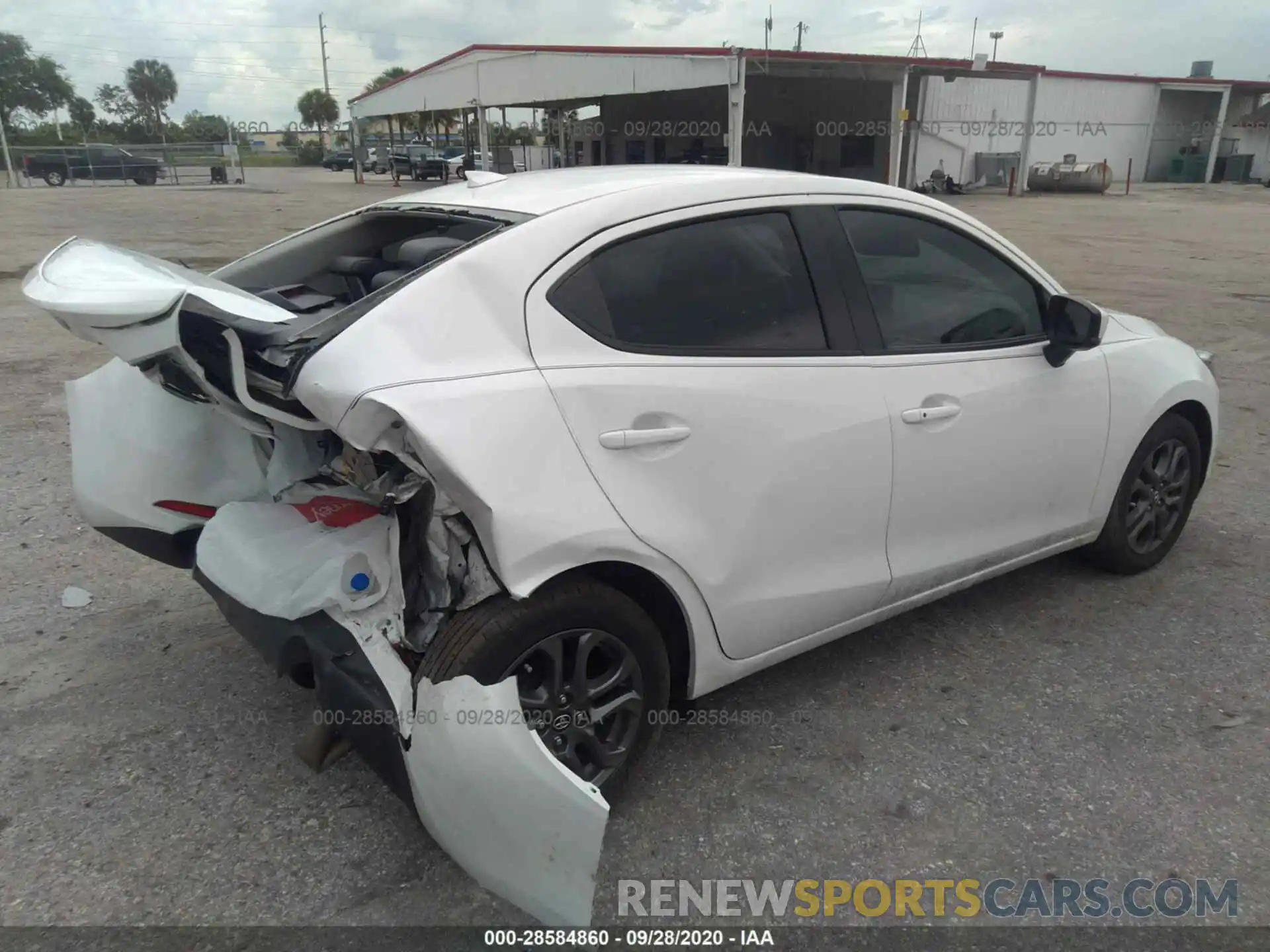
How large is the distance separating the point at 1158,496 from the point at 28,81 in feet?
296

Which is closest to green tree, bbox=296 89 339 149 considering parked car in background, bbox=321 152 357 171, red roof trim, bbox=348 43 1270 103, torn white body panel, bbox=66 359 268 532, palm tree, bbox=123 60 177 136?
palm tree, bbox=123 60 177 136

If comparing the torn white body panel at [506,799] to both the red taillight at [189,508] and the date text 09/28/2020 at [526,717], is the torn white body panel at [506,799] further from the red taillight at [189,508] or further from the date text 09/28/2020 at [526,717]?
the red taillight at [189,508]

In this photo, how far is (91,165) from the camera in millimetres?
38344

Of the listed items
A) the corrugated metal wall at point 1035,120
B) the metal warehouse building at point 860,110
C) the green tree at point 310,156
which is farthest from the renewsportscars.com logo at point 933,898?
the green tree at point 310,156

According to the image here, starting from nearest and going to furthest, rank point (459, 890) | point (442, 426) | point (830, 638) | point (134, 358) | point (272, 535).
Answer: point (442, 426) → point (134, 358) → point (459, 890) → point (272, 535) → point (830, 638)

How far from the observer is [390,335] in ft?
6.84

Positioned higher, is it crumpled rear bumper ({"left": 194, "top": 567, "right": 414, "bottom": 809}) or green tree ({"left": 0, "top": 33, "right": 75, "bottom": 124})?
green tree ({"left": 0, "top": 33, "right": 75, "bottom": 124})

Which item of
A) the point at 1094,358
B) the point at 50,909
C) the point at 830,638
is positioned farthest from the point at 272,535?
the point at 1094,358

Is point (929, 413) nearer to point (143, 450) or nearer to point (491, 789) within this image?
point (491, 789)

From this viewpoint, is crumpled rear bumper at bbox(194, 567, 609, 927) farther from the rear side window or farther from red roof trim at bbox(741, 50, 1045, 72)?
red roof trim at bbox(741, 50, 1045, 72)

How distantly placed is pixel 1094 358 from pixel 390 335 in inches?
103

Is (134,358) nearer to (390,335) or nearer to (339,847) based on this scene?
(390,335)

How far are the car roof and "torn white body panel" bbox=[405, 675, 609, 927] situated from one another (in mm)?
1314

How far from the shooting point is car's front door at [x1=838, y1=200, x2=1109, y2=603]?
287 centimetres
